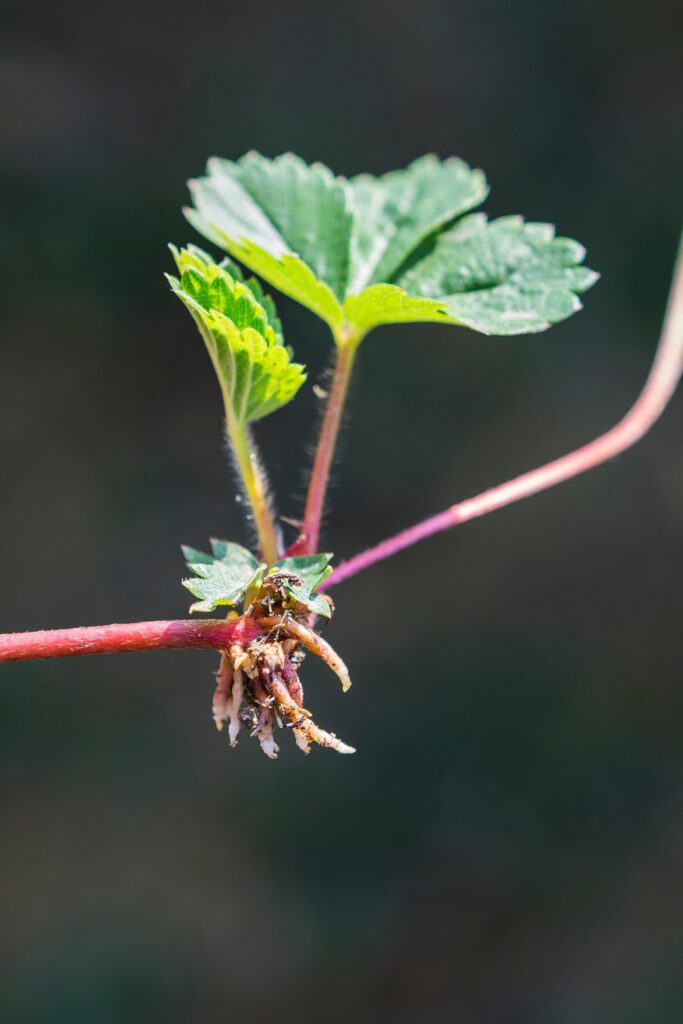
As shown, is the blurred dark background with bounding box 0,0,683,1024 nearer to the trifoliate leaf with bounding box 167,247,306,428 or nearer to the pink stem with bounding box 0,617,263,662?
the trifoliate leaf with bounding box 167,247,306,428

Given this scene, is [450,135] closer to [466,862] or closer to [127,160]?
[127,160]

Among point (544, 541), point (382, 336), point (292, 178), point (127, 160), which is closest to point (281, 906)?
point (544, 541)

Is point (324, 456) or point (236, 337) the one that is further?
point (324, 456)

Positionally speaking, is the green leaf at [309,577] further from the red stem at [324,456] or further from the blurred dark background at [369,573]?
the blurred dark background at [369,573]

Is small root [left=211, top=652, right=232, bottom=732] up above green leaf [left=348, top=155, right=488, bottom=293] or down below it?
below

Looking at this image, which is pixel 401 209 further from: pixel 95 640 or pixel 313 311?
pixel 95 640

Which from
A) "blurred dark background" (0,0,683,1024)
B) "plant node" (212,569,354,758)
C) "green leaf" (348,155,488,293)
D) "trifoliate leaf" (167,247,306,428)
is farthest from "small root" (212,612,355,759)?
"blurred dark background" (0,0,683,1024)

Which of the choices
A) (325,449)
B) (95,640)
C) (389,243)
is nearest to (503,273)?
(389,243)
